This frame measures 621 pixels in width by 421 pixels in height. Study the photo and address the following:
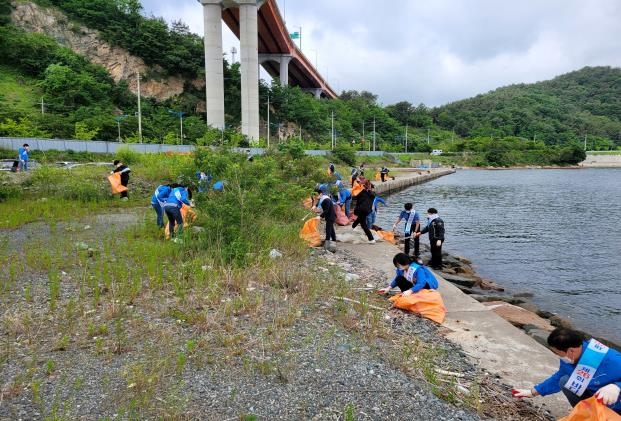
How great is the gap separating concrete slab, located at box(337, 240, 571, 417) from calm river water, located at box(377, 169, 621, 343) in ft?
9.28

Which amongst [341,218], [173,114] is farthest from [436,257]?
[173,114]

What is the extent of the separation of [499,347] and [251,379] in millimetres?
3360

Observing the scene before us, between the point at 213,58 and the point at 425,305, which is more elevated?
the point at 213,58

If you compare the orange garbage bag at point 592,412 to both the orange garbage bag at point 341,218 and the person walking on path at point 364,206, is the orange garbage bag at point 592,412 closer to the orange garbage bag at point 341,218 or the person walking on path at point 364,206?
the person walking on path at point 364,206

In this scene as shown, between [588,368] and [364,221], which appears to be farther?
[364,221]

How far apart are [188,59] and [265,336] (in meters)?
54.7

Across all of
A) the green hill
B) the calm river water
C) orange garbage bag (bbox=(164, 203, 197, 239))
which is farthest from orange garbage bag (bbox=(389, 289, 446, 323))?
the green hill

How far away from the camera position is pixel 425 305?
20.8 feet

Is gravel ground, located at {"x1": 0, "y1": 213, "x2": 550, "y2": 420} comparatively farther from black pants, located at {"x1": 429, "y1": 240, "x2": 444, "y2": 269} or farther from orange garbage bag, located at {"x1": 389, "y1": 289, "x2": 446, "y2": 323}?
black pants, located at {"x1": 429, "y1": 240, "x2": 444, "y2": 269}

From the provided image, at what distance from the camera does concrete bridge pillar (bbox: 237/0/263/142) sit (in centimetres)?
4225

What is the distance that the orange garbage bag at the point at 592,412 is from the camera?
3.16 m

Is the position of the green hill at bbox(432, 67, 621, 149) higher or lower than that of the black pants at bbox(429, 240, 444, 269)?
higher

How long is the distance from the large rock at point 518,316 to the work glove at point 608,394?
4.14m

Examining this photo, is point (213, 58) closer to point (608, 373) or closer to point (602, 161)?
point (608, 373)
